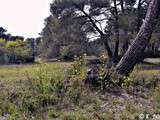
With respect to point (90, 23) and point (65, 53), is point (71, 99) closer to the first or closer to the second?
point (65, 53)

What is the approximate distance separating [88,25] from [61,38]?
276 centimetres

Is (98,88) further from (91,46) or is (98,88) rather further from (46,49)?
(46,49)

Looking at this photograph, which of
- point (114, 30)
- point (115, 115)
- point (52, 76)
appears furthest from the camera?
point (114, 30)

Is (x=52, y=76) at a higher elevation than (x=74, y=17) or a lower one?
lower

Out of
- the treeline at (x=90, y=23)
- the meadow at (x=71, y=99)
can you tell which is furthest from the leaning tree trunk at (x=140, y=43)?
the treeline at (x=90, y=23)

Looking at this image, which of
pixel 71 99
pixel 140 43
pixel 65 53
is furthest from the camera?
pixel 65 53

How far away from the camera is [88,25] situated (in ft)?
123

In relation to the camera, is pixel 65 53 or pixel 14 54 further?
pixel 14 54

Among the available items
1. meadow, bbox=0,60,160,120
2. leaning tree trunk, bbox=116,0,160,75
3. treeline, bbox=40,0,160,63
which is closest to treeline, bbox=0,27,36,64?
treeline, bbox=40,0,160,63

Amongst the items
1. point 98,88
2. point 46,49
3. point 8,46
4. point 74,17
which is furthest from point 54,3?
point 98,88

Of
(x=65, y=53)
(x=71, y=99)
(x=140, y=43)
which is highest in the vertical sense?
(x=140, y=43)

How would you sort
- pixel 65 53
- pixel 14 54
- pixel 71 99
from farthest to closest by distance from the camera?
pixel 14 54 < pixel 65 53 < pixel 71 99

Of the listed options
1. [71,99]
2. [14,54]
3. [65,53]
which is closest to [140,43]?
[71,99]

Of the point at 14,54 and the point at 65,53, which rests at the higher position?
the point at 65,53
